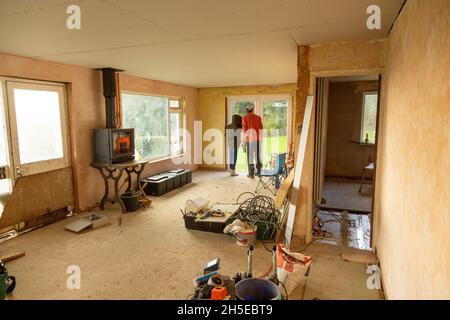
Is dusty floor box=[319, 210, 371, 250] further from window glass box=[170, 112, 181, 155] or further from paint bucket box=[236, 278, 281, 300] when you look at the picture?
window glass box=[170, 112, 181, 155]

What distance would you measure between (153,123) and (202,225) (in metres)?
3.42

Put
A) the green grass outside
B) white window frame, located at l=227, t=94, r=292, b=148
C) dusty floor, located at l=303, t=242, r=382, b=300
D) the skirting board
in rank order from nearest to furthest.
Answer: dusty floor, located at l=303, t=242, r=382, b=300, the skirting board, white window frame, located at l=227, t=94, r=292, b=148, the green grass outside

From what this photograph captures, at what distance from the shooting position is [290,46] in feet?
11.3

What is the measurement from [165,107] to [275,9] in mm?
5179

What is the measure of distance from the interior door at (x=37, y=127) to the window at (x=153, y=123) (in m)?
1.32

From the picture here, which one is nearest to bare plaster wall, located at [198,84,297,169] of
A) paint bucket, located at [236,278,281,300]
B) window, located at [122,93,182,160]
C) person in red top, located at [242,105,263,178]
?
window, located at [122,93,182,160]

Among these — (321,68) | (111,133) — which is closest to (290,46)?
(321,68)

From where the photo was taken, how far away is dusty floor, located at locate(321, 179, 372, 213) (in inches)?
205

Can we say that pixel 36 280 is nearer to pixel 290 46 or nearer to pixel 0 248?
pixel 0 248

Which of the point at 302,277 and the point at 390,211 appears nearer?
the point at 390,211

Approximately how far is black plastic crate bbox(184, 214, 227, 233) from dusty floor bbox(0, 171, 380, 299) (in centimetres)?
8

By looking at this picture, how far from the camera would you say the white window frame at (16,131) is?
12.5ft

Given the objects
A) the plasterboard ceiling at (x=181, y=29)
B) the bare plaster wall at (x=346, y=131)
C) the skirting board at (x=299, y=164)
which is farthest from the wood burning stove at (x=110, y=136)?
the bare plaster wall at (x=346, y=131)

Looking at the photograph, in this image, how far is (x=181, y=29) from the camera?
2.73 metres
